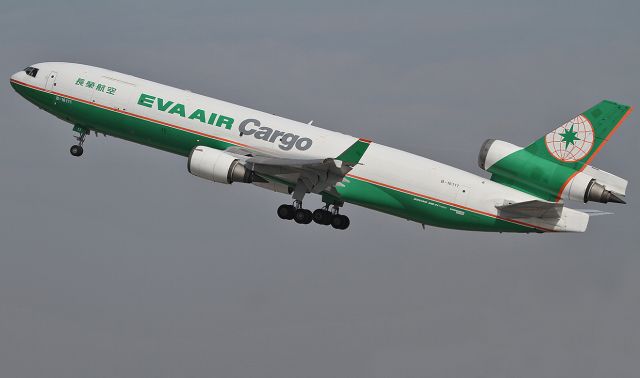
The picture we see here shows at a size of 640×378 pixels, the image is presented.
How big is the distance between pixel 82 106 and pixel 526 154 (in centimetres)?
2509

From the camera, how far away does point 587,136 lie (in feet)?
231

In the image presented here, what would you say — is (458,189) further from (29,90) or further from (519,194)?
(29,90)

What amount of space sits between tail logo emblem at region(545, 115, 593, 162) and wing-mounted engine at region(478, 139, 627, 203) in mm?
527

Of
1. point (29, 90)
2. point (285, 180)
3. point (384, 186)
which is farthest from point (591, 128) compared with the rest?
point (29, 90)

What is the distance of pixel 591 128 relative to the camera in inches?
2773

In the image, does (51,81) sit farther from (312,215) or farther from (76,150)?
(312,215)

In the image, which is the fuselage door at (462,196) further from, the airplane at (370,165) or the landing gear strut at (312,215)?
the landing gear strut at (312,215)

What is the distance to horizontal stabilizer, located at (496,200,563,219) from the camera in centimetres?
6875

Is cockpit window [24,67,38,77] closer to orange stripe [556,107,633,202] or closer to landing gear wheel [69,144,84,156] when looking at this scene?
landing gear wheel [69,144,84,156]

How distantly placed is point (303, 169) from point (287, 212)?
420 cm

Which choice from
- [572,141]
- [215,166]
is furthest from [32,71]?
[572,141]

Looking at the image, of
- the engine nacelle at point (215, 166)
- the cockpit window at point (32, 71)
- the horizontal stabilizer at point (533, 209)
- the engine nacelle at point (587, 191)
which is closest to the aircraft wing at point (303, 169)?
the engine nacelle at point (215, 166)

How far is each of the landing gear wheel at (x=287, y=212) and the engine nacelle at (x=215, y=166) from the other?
4049 mm

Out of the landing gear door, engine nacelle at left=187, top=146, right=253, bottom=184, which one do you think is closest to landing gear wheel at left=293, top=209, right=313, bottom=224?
engine nacelle at left=187, top=146, right=253, bottom=184
